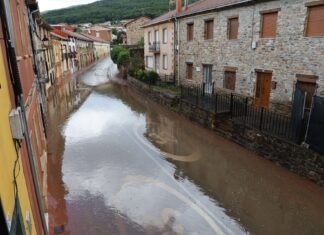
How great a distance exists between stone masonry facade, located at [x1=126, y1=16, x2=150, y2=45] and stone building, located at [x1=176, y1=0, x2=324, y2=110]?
28674 mm

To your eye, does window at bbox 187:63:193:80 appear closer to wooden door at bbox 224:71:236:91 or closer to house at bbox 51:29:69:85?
wooden door at bbox 224:71:236:91

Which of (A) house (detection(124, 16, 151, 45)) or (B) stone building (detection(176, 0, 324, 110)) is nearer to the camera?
(B) stone building (detection(176, 0, 324, 110))

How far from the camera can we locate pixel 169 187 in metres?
8.74

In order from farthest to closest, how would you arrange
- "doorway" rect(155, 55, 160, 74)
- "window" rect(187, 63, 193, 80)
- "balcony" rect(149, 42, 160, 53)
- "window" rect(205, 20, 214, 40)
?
"doorway" rect(155, 55, 160, 74), "balcony" rect(149, 42, 160, 53), "window" rect(187, 63, 193, 80), "window" rect(205, 20, 214, 40)

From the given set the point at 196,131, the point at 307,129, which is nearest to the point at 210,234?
the point at 307,129

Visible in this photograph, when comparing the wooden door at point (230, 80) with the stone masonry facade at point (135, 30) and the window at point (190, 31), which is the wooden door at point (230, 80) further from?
the stone masonry facade at point (135, 30)

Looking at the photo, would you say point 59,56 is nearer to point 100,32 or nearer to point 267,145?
point 267,145

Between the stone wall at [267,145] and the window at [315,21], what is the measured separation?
15.7ft

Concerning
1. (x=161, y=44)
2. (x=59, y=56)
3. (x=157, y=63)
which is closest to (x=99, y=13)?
(x=59, y=56)

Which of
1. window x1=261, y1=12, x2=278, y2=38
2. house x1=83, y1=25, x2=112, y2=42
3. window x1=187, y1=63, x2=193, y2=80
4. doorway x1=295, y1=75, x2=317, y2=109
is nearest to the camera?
doorway x1=295, y1=75, x2=317, y2=109

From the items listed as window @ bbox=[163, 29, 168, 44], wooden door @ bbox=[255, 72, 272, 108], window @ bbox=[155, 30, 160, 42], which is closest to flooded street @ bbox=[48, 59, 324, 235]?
wooden door @ bbox=[255, 72, 272, 108]

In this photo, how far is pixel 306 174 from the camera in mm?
8922

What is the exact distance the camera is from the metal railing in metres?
9.96

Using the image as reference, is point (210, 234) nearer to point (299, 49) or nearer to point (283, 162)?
point (283, 162)
